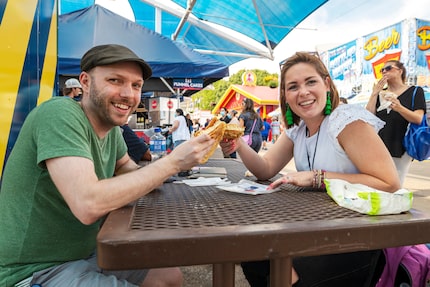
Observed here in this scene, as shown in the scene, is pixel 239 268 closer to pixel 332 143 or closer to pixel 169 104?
pixel 332 143

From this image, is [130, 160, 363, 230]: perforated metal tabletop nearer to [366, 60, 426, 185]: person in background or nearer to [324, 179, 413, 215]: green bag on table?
[324, 179, 413, 215]: green bag on table

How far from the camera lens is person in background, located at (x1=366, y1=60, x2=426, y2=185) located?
9.77 feet

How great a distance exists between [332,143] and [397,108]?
167 centimetres

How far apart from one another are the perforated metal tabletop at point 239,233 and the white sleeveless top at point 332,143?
471mm

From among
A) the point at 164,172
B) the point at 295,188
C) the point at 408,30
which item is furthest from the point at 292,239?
the point at 408,30

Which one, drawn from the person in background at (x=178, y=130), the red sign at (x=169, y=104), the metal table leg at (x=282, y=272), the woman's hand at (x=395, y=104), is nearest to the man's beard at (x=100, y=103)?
the metal table leg at (x=282, y=272)

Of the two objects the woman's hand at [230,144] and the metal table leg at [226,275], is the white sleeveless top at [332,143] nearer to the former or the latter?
the woman's hand at [230,144]

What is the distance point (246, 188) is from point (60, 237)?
2.65 ft

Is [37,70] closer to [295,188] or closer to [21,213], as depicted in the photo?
[21,213]

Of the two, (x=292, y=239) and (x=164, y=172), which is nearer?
(x=292, y=239)

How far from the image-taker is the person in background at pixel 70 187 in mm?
1053

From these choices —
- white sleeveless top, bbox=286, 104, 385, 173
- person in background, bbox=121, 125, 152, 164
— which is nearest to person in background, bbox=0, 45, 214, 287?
white sleeveless top, bbox=286, 104, 385, 173

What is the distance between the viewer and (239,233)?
0.83 meters

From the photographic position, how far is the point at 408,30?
12.0 meters
